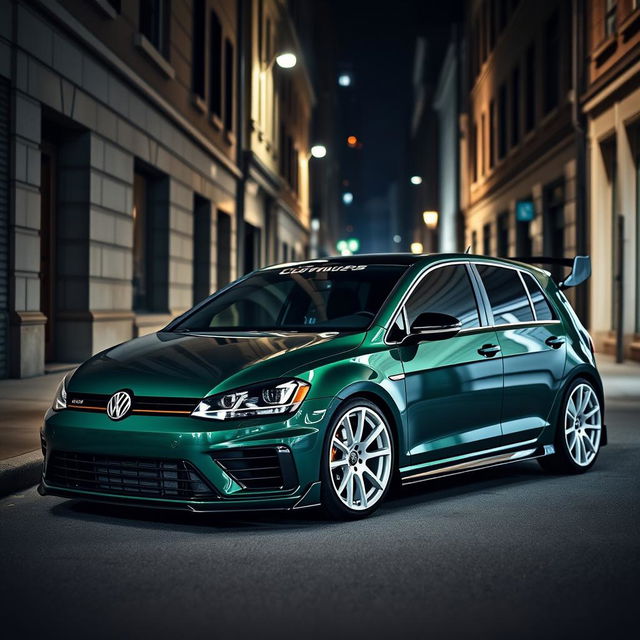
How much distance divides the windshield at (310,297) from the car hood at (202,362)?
34 cm

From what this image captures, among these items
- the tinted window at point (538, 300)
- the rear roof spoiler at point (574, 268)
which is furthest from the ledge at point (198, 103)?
the tinted window at point (538, 300)

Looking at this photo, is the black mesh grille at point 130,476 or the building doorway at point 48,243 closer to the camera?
the black mesh grille at point 130,476

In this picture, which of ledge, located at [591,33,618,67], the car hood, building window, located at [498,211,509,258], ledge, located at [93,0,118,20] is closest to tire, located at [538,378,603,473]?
the car hood

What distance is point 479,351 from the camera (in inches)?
286

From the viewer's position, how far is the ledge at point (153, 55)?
60.0 ft

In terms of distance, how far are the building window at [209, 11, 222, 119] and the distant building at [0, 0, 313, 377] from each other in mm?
47

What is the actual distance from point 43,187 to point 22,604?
11848mm

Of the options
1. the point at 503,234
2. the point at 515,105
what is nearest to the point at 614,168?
the point at 515,105

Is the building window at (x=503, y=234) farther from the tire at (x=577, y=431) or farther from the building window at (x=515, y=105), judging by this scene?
the tire at (x=577, y=431)

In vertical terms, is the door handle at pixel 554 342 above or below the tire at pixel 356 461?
above

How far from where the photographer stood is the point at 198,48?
24.9 meters

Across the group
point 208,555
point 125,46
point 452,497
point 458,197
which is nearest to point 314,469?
point 208,555

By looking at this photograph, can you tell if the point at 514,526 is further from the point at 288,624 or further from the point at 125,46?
the point at 125,46

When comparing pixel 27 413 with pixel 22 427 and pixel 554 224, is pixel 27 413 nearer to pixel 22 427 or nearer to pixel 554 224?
pixel 22 427
